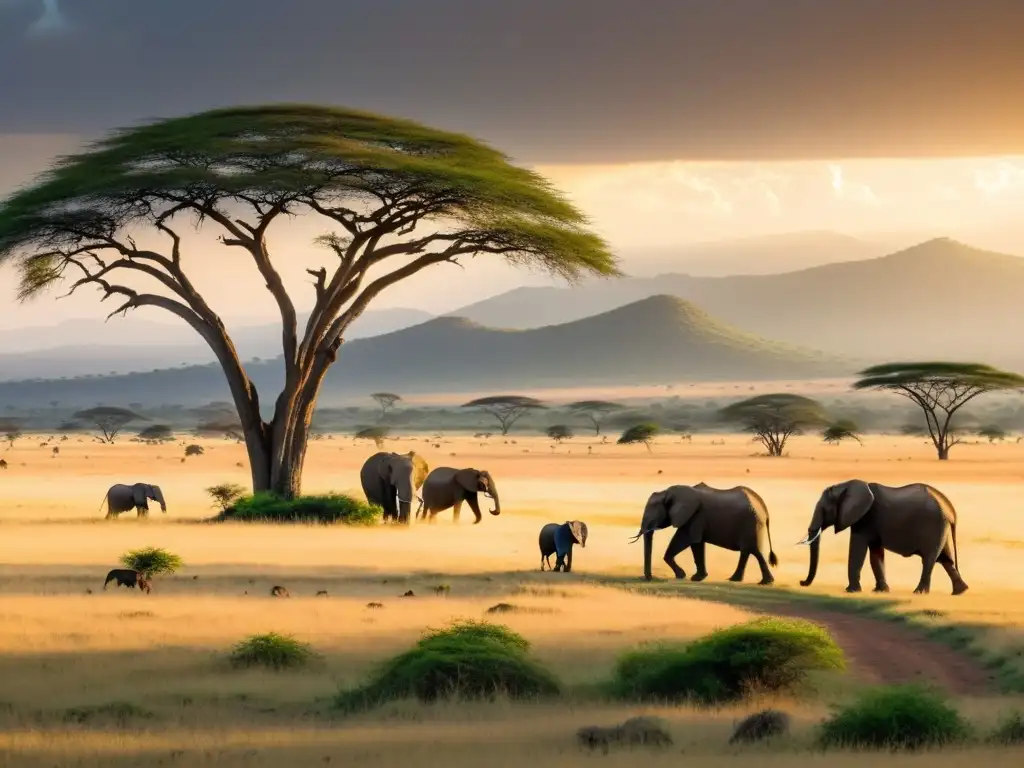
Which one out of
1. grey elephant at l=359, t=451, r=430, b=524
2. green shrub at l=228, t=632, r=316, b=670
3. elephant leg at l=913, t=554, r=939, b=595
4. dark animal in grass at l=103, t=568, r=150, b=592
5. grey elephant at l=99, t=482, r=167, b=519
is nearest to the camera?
green shrub at l=228, t=632, r=316, b=670

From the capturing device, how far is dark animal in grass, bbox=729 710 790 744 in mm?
13086

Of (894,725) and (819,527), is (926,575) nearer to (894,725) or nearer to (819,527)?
(819,527)

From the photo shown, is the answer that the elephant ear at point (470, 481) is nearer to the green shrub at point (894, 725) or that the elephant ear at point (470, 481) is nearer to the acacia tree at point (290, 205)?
the acacia tree at point (290, 205)

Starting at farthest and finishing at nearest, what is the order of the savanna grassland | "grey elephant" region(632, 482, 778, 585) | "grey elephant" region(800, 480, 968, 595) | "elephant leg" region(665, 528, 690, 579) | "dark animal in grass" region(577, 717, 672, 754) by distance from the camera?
"elephant leg" region(665, 528, 690, 579) → "grey elephant" region(632, 482, 778, 585) → "grey elephant" region(800, 480, 968, 595) → the savanna grassland → "dark animal in grass" region(577, 717, 672, 754)

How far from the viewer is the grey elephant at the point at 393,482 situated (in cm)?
3988

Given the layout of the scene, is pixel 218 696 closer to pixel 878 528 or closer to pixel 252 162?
pixel 878 528

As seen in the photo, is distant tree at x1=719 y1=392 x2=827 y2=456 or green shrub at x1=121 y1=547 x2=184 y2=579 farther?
distant tree at x1=719 y1=392 x2=827 y2=456

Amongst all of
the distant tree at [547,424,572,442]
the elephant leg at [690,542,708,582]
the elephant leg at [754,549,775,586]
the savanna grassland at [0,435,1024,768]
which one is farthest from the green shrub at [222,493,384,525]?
the distant tree at [547,424,572,442]

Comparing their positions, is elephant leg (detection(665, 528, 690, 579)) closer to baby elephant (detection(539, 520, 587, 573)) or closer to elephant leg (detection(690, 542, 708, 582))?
elephant leg (detection(690, 542, 708, 582))

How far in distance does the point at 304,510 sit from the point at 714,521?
567 inches

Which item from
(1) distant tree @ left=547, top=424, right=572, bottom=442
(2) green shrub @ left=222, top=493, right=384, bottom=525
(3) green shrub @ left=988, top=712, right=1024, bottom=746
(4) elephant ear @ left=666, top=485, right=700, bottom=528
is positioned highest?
(1) distant tree @ left=547, top=424, right=572, bottom=442

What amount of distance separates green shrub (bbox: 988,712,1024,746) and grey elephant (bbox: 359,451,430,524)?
2666cm

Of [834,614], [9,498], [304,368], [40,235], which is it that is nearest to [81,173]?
[40,235]

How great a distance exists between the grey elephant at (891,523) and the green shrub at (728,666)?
10.1 m
